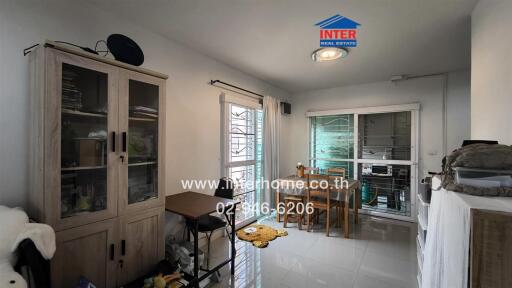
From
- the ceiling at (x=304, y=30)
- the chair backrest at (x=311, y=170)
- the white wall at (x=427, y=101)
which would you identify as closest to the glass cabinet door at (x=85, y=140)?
the ceiling at (x=304, y=30)

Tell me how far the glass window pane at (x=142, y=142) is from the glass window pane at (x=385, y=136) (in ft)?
12.2

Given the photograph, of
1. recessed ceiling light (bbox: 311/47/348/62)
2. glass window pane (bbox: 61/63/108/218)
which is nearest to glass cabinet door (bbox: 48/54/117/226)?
glass window pane (bbox: 61/63/108/218)

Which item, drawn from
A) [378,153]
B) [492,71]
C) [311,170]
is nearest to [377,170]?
[378,153]

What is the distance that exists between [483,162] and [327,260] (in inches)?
81.1

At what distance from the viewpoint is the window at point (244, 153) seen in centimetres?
322

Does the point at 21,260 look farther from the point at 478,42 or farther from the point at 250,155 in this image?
the point at 478,42

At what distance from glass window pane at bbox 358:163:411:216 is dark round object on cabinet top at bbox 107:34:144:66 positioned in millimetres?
4064

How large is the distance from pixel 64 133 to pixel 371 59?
3356 millimetres

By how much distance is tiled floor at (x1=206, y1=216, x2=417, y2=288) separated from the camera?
7.05 feet

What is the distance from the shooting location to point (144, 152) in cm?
192

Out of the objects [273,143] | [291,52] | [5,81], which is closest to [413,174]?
[273,143]

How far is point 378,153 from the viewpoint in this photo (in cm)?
414

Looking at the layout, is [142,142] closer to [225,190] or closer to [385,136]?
[225,190]

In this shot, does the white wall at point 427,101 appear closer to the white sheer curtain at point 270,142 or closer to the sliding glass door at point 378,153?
the sliding glass door at point 378,153
